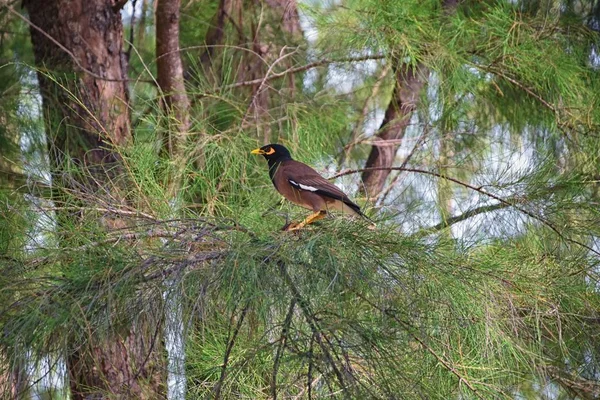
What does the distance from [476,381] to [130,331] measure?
34.4 inches

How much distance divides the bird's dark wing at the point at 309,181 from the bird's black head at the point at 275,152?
24 centimetres

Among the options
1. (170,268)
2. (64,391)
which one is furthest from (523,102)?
(64,391)

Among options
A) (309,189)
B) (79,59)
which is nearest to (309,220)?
(309,189)

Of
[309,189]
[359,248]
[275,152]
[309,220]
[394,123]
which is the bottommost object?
[359,248]

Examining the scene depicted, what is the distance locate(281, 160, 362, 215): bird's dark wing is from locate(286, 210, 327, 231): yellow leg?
7cm

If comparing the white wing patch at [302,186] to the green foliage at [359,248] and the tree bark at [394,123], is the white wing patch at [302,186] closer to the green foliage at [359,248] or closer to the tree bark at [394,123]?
the green foliage at [359,248]

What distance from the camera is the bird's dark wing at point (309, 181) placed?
2.99 meters

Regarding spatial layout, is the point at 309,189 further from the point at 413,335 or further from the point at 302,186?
the point at 413,335

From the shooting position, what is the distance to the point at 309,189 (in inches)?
121

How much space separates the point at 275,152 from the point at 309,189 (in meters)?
0.49

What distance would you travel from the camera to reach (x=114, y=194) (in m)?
2.81

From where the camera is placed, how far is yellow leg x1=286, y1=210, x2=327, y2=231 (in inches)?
101

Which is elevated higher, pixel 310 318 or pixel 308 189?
pixel 308 189

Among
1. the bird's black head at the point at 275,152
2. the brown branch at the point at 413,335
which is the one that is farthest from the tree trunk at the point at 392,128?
the brown branch at the point at 413,335
